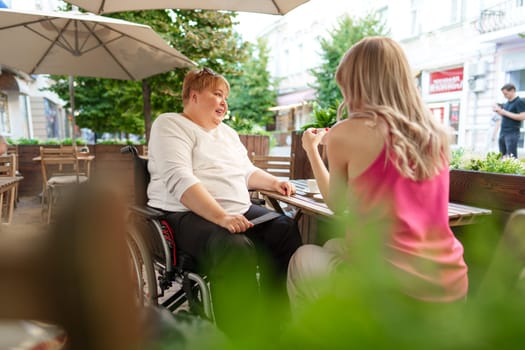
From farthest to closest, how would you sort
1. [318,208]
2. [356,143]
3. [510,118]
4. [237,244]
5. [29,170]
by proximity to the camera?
[29,170] < [510,118] < [318,208] < [237,244] < [356,143]

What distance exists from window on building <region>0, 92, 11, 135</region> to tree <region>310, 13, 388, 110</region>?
1165 centimetres

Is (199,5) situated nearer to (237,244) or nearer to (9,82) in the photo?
(237,244)

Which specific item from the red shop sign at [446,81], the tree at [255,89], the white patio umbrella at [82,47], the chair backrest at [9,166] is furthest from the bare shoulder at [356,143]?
the tree at [255,89]

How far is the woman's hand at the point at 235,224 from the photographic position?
5.51ft

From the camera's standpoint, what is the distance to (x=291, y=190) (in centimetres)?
217

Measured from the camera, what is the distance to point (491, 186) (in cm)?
207

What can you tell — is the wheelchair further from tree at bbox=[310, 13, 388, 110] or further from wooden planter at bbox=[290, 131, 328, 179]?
tree at bbox=[310, 13, 388, 110]

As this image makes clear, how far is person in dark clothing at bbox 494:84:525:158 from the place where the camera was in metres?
6.08

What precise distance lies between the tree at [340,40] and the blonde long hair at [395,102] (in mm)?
15491

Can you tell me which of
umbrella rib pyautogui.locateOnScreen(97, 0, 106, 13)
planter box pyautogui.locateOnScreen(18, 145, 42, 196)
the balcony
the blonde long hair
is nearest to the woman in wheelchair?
the blonde long hair

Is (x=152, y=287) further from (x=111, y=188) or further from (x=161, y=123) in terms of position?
(x=111, y=188)

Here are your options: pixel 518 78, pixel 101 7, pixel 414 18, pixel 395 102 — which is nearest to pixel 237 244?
pixel 395 102

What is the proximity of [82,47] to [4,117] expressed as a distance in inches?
401

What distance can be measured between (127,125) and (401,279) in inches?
436
